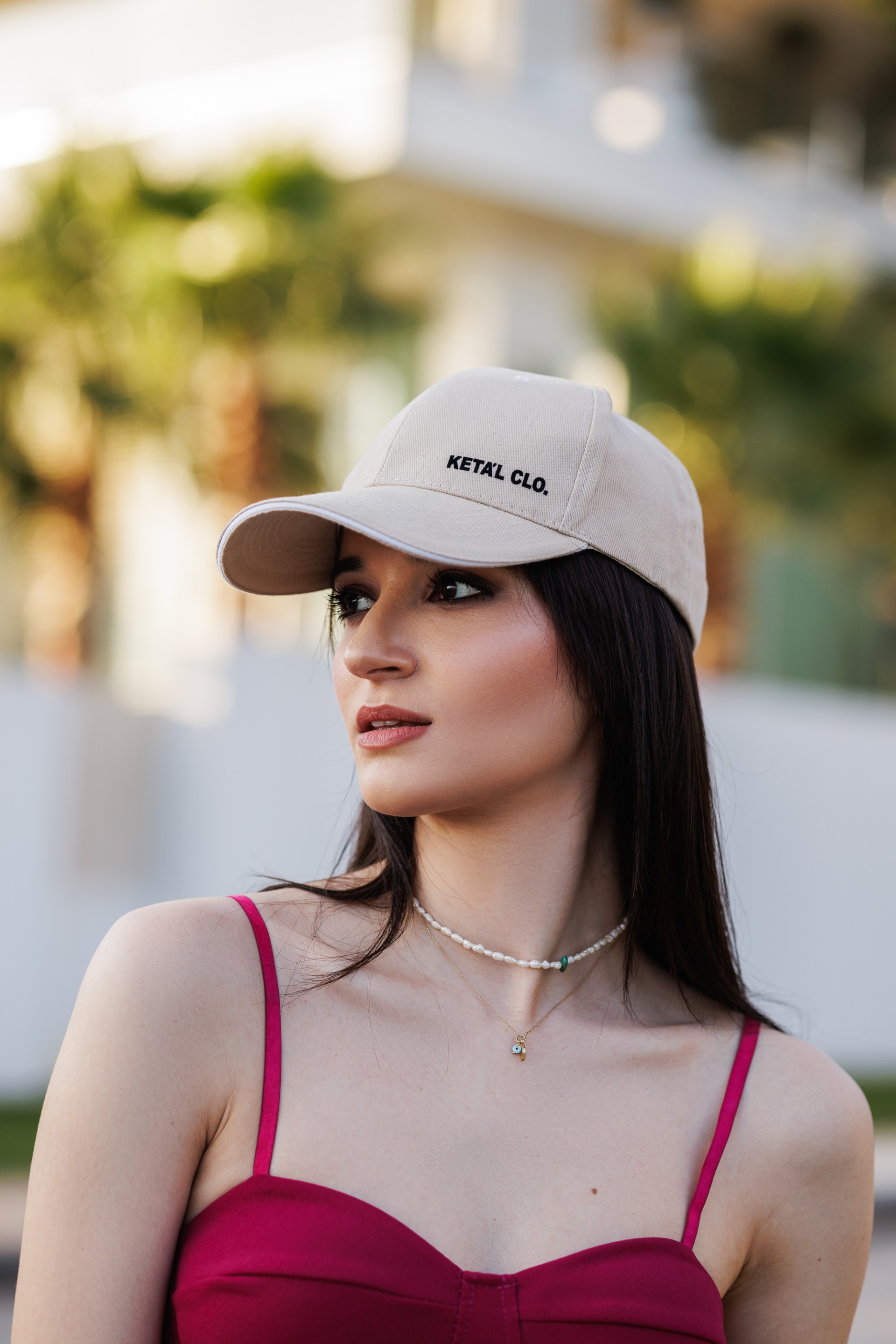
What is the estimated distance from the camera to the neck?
77.3 inches

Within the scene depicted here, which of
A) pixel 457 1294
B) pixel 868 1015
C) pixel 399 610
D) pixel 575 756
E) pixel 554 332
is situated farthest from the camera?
pixel 554 332

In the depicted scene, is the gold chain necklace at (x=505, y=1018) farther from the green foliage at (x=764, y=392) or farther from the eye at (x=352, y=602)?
the green foliage at (x=764, y=392)

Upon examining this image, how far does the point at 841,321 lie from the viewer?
1299 cm

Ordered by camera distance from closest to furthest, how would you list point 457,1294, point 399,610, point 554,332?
1. point 457,1294
2. point 399,610
3. point 554,332

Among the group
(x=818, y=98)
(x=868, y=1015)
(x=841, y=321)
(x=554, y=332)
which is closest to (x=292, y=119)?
(x=554, y=332)

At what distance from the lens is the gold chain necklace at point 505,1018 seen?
1.93m

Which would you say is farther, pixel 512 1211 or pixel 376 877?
pixel 376 877

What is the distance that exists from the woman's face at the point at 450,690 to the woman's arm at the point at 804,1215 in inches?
21.1

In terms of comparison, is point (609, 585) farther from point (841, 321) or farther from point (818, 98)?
point (818, 98)

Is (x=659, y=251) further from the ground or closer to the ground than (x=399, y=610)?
Answer: closer to the ground

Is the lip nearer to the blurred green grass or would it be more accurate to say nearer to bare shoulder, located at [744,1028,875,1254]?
bare shoulder, located at [744,1028,875,1254]

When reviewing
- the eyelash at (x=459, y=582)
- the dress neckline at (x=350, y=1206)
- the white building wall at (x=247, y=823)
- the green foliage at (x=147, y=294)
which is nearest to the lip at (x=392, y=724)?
the eyelash at (x=459, y=582)

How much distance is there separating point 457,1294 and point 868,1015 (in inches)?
365

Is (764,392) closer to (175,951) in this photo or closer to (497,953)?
(497,953)
